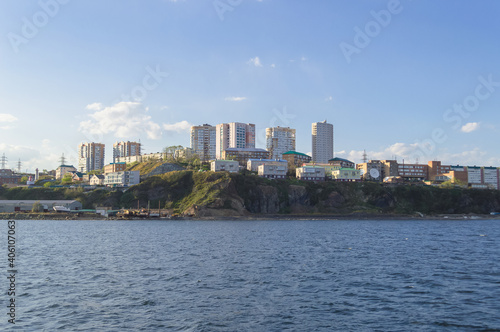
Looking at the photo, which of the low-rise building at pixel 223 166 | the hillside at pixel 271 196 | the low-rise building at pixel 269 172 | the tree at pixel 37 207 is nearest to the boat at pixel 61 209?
the tree at pixel 37 207

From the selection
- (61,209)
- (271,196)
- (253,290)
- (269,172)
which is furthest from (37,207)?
(253,290)

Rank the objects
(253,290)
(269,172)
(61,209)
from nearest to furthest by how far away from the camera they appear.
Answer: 1. (253,290)
2. (61,209)
3. (269,172)

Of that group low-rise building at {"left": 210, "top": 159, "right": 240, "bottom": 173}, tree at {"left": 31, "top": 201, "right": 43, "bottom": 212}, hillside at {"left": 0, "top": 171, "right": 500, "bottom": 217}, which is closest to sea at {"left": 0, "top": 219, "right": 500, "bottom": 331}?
hillside at {"left": 0, "top": 171, "right": 500, "bottom": 217}

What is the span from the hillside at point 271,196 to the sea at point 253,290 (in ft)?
343

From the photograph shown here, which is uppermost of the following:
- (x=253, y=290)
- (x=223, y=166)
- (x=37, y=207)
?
(x=223, y=166)

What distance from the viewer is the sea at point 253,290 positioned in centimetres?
2519

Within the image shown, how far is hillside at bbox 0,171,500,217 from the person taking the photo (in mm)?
164000

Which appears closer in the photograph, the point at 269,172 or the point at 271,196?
the point at 271,196

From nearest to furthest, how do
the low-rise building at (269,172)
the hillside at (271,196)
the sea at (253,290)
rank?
the sea at (253,290) → the hillside at (271,196) → the low-rise building at (269,172)

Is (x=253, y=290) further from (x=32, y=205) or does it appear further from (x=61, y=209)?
(x=32, y=205)

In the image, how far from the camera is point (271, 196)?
16888 centimetres

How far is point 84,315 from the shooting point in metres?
26.2

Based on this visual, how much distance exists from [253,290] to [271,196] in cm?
13552

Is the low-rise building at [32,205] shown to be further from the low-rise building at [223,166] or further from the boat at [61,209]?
the low-rise building at [223,166]
